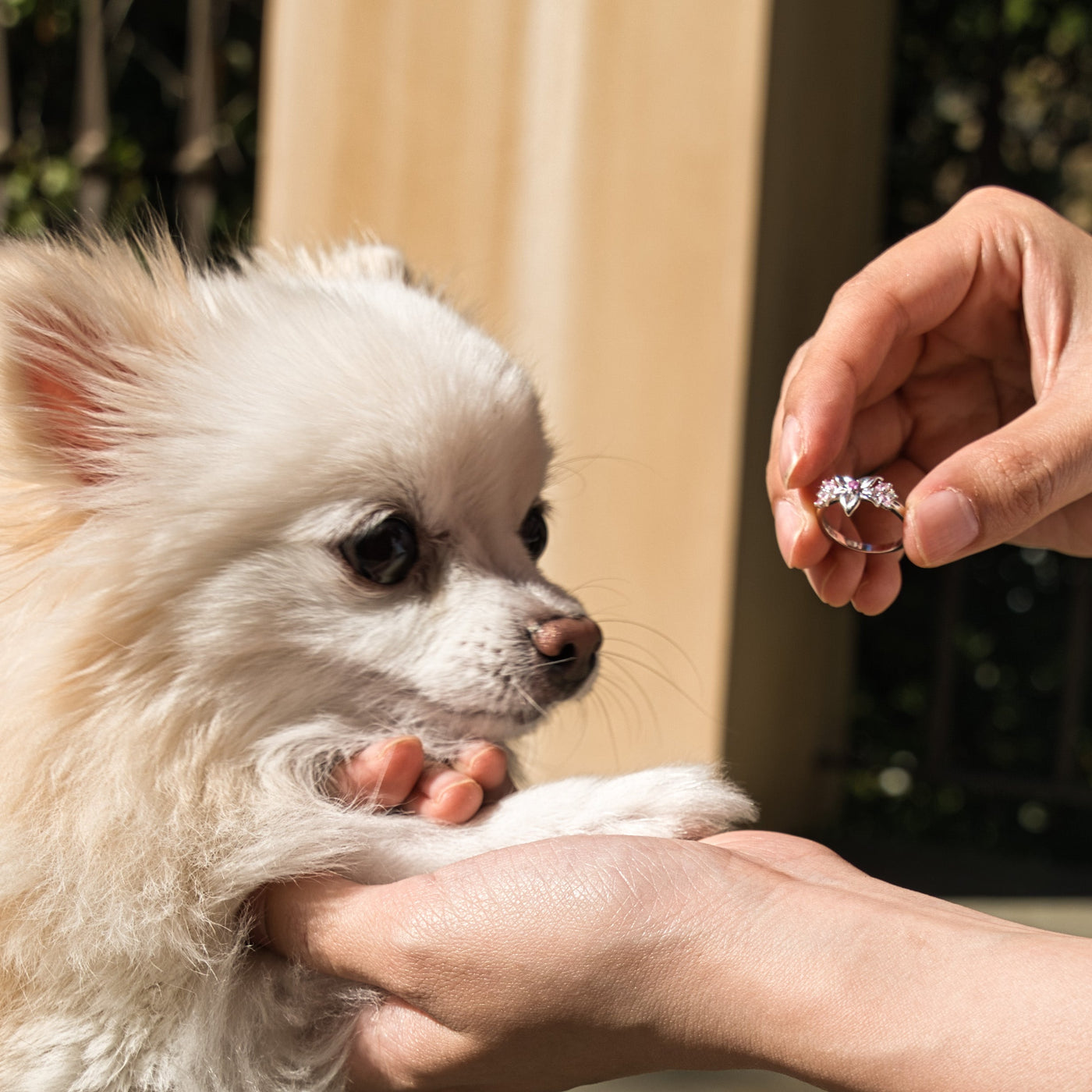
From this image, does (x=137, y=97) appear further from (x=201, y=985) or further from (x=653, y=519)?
(x=201, y=985)

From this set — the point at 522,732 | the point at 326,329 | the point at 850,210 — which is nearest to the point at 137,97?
the point at 850,210

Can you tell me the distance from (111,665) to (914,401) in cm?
156

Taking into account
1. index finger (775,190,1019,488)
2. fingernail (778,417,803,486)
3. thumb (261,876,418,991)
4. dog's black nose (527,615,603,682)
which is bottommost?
thumb (261,876,418,991)

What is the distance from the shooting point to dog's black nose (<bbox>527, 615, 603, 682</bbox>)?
5.79ft

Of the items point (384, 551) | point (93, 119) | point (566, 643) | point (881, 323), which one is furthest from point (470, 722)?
point (93, 119)

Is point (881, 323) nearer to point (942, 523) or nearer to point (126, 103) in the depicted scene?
point (942, 523)

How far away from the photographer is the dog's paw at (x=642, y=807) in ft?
5.09

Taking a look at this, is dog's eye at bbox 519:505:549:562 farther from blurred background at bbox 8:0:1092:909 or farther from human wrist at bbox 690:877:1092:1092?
blurred background at bbox 8:0:1092:909

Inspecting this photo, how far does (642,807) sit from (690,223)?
2585 millimetres

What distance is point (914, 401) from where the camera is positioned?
2.25m

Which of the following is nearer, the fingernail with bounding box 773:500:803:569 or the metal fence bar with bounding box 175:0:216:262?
the fingernail with bounding box 773:500:803:569

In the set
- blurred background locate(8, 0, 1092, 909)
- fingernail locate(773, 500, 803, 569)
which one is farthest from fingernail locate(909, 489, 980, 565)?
blurred background locate(8, 0, 1092, 909)

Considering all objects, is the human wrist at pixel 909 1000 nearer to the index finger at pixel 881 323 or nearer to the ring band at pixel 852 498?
the ring band at pixel 852 498

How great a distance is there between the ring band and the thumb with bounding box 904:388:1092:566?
0.35 feet
